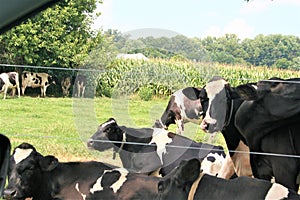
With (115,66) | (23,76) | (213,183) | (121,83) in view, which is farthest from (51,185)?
(23,76)

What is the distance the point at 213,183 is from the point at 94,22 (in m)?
6.11

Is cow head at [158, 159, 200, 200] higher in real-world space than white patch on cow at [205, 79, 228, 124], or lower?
lower

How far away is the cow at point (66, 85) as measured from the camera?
268 inches

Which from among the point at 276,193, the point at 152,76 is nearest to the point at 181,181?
the point at 276,193

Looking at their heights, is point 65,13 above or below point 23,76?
above

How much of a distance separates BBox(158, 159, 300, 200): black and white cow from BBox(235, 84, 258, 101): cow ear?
1.97 feet

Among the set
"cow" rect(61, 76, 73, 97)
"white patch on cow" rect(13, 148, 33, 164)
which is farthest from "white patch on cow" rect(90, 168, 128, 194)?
"cow" rect(61, 76, 73, 97)

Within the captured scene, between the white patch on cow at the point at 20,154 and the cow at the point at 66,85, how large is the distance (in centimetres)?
421

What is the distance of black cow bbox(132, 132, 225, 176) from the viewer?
284 centimetres

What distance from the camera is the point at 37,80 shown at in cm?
732

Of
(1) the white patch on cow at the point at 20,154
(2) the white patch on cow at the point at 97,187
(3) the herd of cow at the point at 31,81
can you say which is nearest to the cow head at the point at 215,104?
(2) the white patch on cow at the point at 97,187

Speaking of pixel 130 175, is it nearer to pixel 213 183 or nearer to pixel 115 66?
pixel 213 183

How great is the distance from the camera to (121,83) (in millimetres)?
4117

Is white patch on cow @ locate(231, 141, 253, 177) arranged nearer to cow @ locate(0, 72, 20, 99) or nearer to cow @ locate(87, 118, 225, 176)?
cow @ locate(87, 118, 225, 176)
